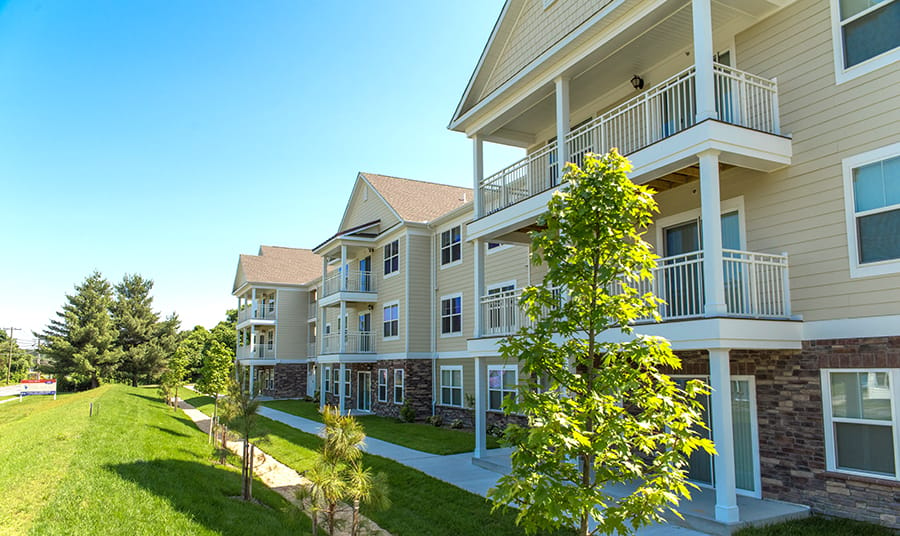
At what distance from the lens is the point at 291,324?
4219 cm

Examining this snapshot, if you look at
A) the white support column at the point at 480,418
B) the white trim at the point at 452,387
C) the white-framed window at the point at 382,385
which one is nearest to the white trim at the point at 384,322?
the white-framed window at the point at 382,385

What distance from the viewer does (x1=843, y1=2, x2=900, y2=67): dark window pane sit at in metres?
8.21

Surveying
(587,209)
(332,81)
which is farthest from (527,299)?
(332,81)

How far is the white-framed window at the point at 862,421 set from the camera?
7.78m

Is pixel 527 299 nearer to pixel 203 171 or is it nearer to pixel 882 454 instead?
pixel 882 454

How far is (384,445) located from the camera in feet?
59.5

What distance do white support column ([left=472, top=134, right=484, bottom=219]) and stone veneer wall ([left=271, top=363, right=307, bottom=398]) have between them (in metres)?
29.9

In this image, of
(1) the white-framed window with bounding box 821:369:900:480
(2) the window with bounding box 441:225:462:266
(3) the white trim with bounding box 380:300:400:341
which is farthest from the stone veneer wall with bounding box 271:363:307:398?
(1) the white-framed window with bounding box 821:369:900:480

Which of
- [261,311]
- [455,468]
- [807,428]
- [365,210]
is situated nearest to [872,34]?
[807,428]

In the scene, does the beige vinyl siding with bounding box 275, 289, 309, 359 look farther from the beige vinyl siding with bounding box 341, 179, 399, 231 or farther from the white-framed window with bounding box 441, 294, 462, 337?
the white-framed window with bounding box 441, 294, 462, 337

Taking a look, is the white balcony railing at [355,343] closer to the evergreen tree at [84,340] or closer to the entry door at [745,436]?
the entry door at [745,436]

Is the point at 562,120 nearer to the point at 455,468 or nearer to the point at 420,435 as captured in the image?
the point at 455,468

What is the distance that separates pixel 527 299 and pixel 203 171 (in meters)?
19.6

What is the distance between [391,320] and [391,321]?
49 millimetres
